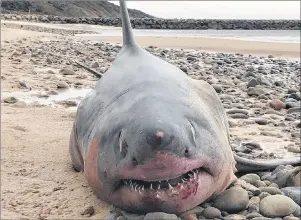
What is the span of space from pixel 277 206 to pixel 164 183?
87 cm

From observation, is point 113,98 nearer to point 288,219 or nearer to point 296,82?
point 288,219

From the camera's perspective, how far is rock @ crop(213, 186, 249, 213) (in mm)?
3406

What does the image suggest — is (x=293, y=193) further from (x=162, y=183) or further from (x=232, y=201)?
(x=162, y=183)

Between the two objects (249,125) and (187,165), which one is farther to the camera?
(249,125)

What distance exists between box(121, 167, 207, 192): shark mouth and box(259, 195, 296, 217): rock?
24.1 inches

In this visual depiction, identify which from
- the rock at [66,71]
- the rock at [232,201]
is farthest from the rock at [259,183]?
the rock at [66,71]

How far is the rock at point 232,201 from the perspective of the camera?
3.41 metres

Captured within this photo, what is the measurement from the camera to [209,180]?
Result: 10.5 ft

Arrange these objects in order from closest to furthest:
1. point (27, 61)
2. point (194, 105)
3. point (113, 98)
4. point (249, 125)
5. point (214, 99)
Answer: point (194, 105) < point (113, 98) < point (214, 99) < point (249, 125) < point (27, 61)

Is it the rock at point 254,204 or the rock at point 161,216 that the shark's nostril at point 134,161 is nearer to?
the rock at point 161,216

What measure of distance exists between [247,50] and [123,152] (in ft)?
58.0

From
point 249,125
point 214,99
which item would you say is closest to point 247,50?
point 249,125

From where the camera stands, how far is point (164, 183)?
2883 mm

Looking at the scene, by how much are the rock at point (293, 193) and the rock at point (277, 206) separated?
17 cm
